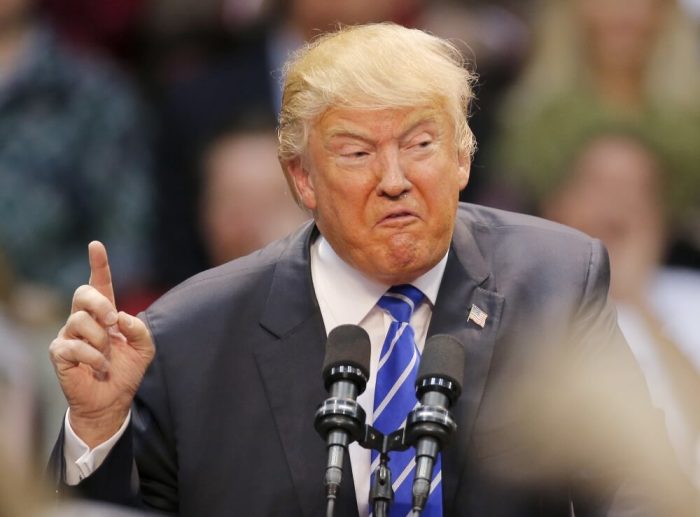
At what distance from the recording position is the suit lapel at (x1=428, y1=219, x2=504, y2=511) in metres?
2.40

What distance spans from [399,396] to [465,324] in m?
0.20

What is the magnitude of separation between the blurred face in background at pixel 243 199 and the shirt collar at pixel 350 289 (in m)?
1.65

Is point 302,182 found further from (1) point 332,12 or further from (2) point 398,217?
(1) point 332,12

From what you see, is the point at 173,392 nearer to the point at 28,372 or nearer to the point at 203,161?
the point at 28,372

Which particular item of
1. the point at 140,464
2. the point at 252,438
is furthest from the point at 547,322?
the point at 140,464

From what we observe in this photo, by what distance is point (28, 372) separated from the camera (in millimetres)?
3324

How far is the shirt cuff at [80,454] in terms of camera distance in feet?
7.77

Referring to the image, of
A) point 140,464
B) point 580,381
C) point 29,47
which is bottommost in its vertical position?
point 140,464

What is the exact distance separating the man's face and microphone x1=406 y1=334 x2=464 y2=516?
379mm

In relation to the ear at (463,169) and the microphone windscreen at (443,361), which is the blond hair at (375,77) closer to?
the ear at (463,169)

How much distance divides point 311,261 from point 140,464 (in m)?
0.49

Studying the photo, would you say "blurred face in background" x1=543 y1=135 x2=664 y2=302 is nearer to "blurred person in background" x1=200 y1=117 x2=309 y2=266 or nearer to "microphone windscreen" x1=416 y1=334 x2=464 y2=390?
"blurred person in background" x1=200 y1=117 x2=309 y2=266

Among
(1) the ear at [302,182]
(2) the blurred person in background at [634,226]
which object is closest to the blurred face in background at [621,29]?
(2) the blurred person in background at [634,226]

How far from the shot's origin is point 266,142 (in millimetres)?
4371
